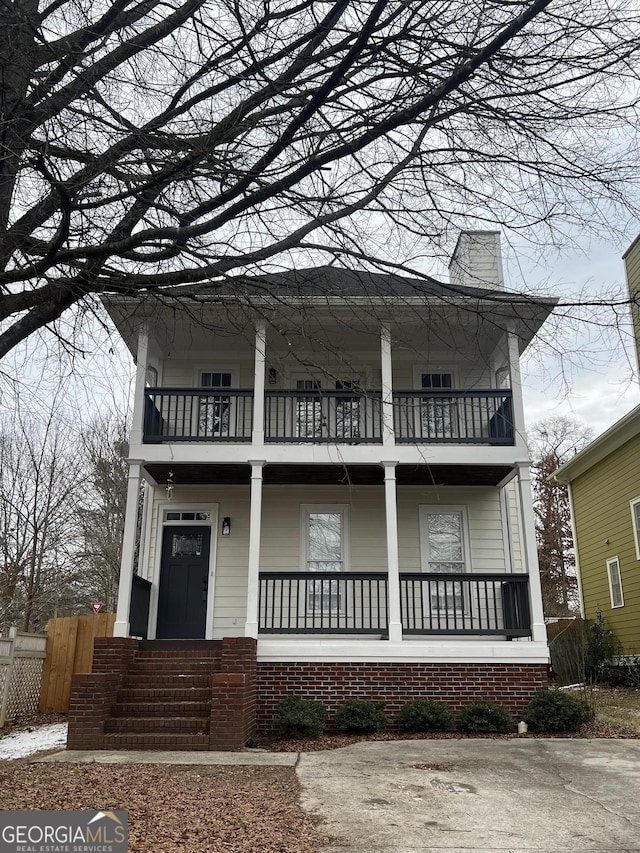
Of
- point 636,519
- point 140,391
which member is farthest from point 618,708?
point 140,391

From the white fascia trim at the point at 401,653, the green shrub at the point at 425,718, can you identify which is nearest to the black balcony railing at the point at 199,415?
the white fascia trim at the point at 401,653

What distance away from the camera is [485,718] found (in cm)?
901

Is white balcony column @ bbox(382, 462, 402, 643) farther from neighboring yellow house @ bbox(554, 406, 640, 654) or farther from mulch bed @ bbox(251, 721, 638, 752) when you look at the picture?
neighboring yellow house @ bbox(554, 406, 640, 654)

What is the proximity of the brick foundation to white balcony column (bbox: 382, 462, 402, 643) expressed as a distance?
50 centimetres

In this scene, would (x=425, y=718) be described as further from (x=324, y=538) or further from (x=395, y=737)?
(x=324, y=538)

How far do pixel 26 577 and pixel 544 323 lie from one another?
16466 mm

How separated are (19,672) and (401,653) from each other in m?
5.73

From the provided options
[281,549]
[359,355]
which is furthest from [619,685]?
[359,355]

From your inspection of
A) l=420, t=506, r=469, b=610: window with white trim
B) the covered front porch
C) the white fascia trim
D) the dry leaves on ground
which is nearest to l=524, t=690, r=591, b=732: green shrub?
the white fascia trim

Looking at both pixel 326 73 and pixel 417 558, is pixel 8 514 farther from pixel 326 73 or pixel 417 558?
pixel 326 73

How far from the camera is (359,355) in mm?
12617

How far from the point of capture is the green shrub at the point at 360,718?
8898 millimetres

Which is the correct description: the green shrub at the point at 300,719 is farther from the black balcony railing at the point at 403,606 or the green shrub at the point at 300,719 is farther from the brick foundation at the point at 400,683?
the black balcony railing at the point at 403,606

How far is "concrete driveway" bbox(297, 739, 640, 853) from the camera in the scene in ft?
14.1
